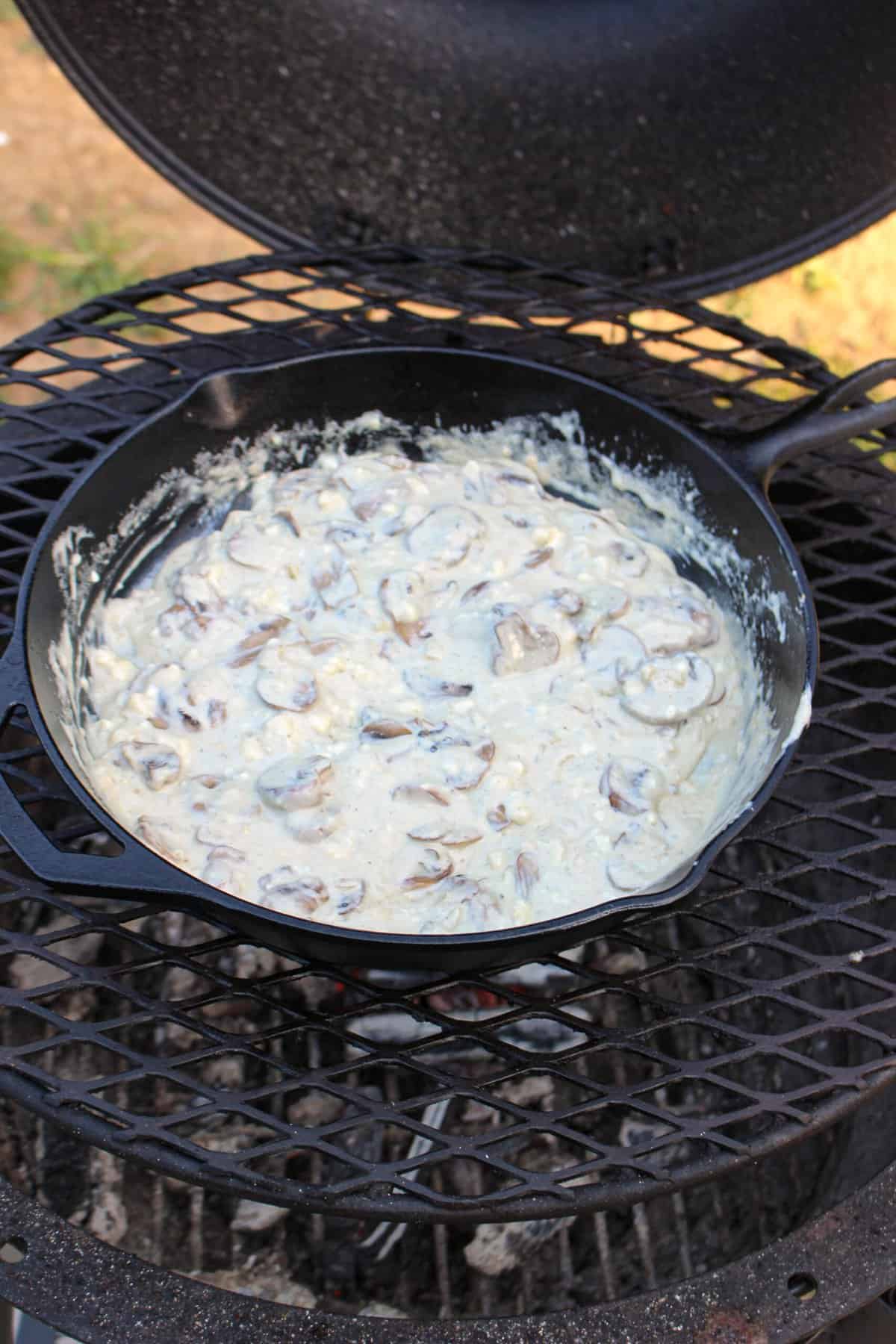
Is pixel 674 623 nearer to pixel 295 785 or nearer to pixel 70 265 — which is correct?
pixel 295 785

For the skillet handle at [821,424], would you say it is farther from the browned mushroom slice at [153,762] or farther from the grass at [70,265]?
the grass at [70,265]

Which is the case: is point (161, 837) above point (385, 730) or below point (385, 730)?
below

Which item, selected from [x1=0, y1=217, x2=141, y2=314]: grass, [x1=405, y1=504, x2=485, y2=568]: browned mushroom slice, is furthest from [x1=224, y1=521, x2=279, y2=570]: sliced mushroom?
[x1=0, y1=217, x2=141, y2=314]: grass

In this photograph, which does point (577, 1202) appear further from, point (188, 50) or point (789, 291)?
point (789, 291)

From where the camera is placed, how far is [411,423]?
2230 millimetres

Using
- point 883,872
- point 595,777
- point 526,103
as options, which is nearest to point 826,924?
point 883,872

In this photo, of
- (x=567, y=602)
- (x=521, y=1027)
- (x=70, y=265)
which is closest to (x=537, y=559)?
(x=567, y=602)

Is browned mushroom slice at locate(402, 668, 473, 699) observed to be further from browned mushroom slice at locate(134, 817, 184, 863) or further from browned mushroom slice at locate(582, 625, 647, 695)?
browned mushroom slice at locate(134, 817, 184, 863)

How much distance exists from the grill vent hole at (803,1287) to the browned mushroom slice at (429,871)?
2.12 feet

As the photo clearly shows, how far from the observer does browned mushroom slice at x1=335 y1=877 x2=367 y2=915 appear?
5.17 feet

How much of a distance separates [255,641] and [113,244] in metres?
3.29

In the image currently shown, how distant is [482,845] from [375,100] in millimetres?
1942

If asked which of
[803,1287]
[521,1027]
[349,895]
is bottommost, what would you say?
[803,1287]

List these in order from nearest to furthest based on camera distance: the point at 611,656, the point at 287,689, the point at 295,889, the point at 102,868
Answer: the point at 102,868, the point at 295,889, the point at 287,689, the point at 611,656
